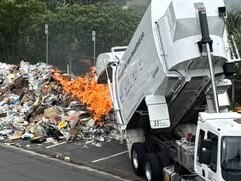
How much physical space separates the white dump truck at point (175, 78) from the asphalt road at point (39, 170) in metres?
1.45

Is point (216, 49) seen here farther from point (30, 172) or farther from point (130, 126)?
point (30, 172)

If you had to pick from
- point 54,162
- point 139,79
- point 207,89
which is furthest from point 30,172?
point 207,89

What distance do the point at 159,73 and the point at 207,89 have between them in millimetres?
1168

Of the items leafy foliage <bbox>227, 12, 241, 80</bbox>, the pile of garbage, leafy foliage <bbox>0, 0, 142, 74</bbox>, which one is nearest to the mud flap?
the pile of garbage

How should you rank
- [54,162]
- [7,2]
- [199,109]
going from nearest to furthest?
[199,109] < [54,162] < [7,2]

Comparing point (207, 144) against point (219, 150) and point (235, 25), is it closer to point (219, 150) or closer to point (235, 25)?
point (219, 150)

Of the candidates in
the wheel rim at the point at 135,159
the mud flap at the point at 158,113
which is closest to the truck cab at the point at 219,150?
the mud flap at the point at 158,113

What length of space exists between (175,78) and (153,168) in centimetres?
210

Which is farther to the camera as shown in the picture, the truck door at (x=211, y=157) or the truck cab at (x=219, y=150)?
the truck door at (x=211, y=157)

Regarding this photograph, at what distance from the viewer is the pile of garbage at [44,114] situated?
749 inches

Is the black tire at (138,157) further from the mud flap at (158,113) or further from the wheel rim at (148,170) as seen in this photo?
the mud flap at (158,113)

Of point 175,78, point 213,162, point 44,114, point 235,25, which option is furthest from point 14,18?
point 213,162

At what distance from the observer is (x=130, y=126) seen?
1434 centimetres

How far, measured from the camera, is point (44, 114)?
2067cm
